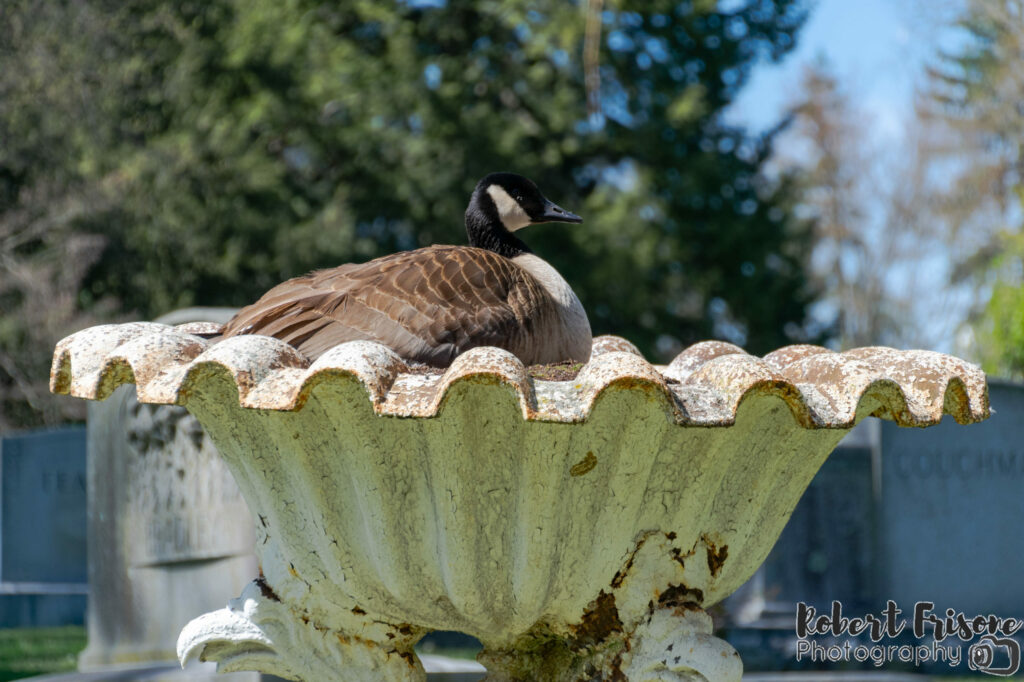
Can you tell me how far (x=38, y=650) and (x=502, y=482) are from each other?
848 centimetres

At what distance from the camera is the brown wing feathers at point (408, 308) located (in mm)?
2904

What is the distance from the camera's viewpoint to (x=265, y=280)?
57.7 feet

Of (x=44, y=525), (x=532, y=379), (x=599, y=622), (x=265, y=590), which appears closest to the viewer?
(x=532, y=379)

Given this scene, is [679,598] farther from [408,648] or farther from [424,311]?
[424,311]

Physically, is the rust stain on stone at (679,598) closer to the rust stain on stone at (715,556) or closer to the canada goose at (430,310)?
the rust stain on stone at (715,556)

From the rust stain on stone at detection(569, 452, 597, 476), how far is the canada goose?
0.64 metres

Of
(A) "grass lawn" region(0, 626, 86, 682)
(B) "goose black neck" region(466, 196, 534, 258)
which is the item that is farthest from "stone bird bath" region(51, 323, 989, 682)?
(A) "grass lawn" region(0, 626, 86, 682)

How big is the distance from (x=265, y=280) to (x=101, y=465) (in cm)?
999

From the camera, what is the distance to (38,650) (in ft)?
31.2

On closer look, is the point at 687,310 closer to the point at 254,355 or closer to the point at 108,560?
the point at 108,560

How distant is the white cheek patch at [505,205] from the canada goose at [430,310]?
0.83 metres

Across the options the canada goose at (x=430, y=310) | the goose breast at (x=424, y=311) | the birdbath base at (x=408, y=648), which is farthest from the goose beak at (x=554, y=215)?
the birdbath base at (x=408, y=648)

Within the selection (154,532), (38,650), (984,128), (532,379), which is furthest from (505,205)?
(984,128)

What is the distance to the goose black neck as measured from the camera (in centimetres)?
430
